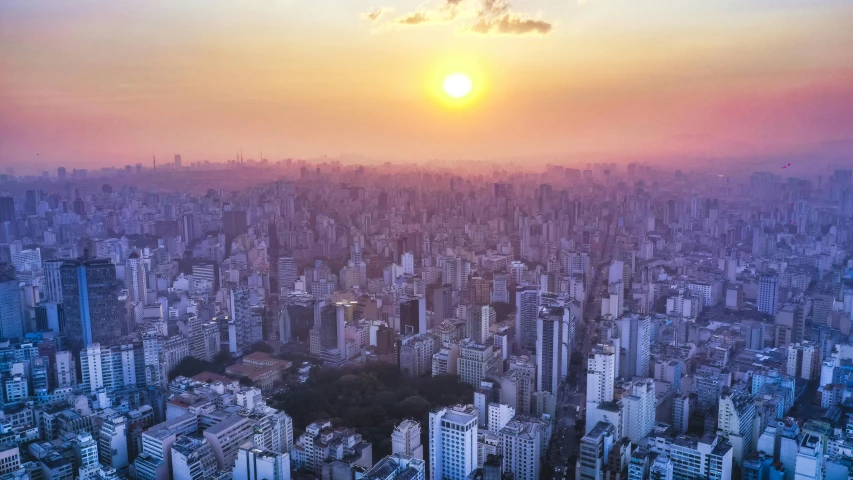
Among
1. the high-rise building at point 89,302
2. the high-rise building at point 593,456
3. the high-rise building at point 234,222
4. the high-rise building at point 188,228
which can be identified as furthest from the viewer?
the high-rise building at point 234,222

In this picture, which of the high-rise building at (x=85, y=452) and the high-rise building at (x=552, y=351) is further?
the high-rise building at (x=552, y=351)

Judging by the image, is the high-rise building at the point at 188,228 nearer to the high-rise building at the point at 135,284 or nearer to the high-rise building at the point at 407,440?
the high-rise building at the point at 135,284

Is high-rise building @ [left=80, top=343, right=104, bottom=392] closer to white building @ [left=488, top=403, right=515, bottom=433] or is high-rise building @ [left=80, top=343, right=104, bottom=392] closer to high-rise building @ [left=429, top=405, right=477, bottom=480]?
high-rise building @ [left=429, top=405, right=477, bottom=480]

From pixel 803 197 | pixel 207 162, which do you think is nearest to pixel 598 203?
pixel 803 197

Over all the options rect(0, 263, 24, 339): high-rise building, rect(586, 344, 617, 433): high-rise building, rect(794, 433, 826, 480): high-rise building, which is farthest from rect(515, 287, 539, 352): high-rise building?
rect(0, 263, 24, 339): high-rise building

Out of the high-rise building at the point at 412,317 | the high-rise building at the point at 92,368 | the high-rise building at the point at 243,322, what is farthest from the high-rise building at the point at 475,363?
the high-rise building at the point at 92,368

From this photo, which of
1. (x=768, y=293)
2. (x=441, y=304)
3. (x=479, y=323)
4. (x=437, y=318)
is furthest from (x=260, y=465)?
(x=768, y=293)

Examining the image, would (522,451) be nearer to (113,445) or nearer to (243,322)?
(113,445)

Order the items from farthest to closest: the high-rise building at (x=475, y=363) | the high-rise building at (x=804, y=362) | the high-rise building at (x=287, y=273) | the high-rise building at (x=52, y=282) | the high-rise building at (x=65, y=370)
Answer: the high-rise building at (x=287, y=273) < the high-rise building at (x=52, y=282) < the high-rise building at (x=475, y=363) < the high-rise building at (x=804, y=362) < the high-rise building at (x=65, y=370)
